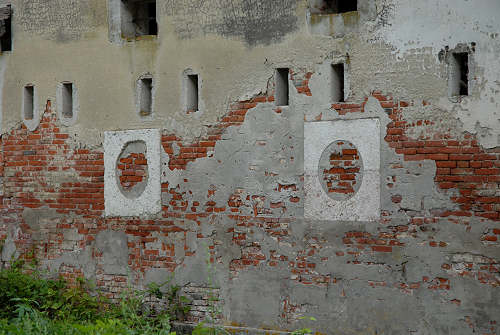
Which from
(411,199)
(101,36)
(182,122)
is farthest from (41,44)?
(411,199)

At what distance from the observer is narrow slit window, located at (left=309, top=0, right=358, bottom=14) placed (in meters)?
6.57

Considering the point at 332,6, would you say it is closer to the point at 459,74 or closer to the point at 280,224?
the point at 459,74

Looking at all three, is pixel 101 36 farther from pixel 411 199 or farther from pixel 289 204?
pixel 411 199

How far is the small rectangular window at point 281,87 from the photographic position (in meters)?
6.65

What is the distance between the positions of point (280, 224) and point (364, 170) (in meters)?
1.08

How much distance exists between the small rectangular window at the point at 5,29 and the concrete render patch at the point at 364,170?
4500 millimetres

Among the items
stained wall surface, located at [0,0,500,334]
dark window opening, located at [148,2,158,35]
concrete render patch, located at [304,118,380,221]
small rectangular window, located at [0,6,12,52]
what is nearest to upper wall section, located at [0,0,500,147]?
stained wall surface, located at [0,0,500,334]

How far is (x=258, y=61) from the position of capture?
6.73 m

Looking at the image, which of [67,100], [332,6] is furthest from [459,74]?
[67,100]

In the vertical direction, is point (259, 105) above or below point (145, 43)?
below

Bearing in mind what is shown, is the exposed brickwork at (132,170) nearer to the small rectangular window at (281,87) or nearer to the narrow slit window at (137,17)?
the narrow slit window at (137,17)

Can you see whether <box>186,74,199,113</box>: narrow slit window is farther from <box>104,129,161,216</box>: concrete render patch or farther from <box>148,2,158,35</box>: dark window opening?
<box>148,2,158,35</box>: dark window opening

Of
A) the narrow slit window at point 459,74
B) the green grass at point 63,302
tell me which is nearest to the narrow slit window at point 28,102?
the green grass at point 63,302

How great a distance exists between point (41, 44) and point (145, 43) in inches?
63.1
